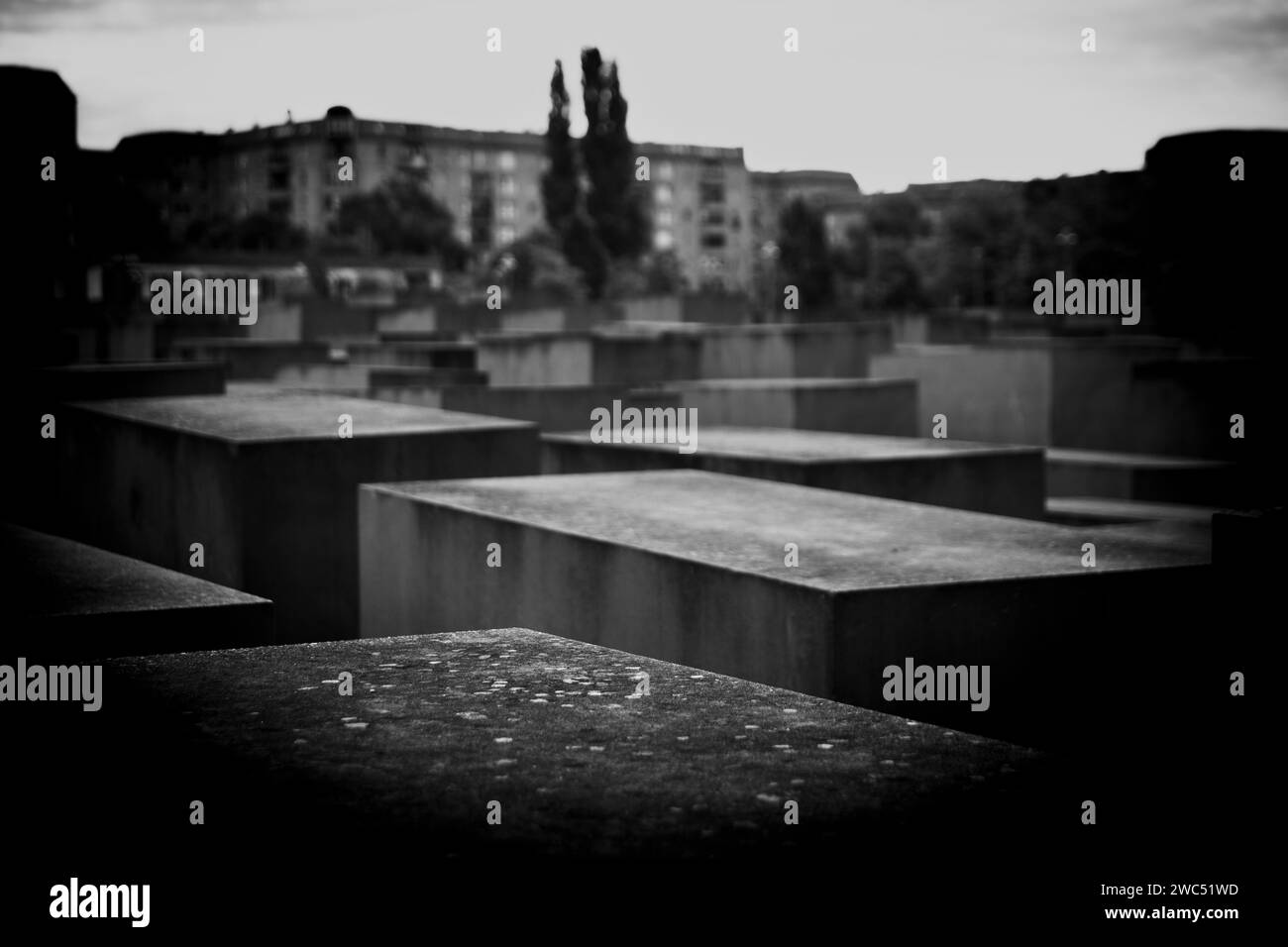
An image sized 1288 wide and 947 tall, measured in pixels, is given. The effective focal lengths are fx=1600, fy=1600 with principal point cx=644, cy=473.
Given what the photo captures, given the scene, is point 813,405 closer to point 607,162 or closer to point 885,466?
point 885,466

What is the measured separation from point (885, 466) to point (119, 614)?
644 cm

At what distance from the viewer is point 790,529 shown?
7.68 meters

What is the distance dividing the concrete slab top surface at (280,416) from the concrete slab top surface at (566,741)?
600 cm

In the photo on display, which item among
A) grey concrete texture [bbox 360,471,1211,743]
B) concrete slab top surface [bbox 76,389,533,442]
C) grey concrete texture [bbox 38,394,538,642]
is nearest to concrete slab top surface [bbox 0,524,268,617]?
grey concrete texture [bbox 360,471,1211,743]

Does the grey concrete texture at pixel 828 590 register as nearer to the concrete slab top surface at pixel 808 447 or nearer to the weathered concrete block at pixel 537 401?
the concrete slab top surface at pixel 808 447

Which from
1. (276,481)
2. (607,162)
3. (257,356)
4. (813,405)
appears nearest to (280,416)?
(276,481)

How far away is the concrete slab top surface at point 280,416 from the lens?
10469 millimetres

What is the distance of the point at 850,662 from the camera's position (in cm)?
602

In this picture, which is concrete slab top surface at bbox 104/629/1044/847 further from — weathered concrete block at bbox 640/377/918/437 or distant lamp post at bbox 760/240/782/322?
distant lamp post at bbox 760/240/782/322

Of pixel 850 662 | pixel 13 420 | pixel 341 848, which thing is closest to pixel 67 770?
pixel 341 848
